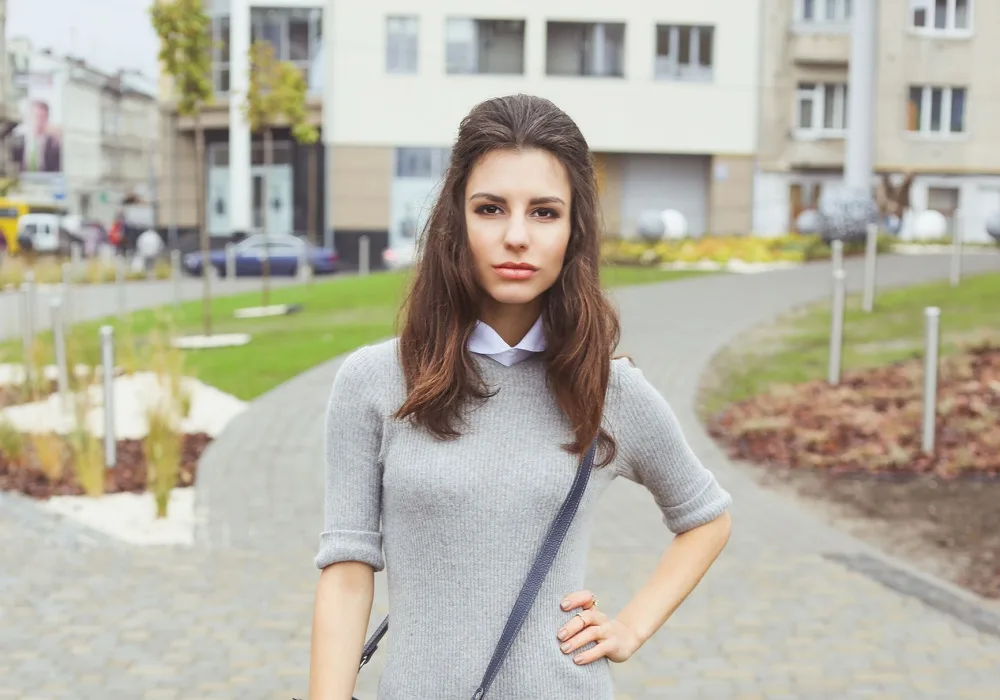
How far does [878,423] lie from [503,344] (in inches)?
347

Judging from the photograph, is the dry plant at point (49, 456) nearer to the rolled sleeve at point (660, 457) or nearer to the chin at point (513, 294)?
the rolled sleeve at point (660, 457)

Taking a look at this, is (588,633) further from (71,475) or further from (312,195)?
(312,195)

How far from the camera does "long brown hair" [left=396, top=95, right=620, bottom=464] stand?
2270 mm

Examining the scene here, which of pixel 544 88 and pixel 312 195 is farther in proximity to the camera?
pixel 544 88

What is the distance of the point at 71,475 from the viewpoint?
32.4 ft

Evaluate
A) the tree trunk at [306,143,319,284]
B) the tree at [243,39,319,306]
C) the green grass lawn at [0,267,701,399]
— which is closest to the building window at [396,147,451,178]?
the tree trunk at [306,143,319,284]

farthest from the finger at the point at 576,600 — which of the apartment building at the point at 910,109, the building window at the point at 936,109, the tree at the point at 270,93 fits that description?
the building window at the point at 936,109

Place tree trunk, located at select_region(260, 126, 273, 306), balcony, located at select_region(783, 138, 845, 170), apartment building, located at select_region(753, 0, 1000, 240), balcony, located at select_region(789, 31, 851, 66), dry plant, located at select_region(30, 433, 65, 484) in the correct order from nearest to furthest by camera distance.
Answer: dry plant, located at select_region(30, 433, 65, 484), tree trunk, located at select_region(260, 126, 273, 306), apartment building, located at select_region(753, 0, 1000, 240), balcony, located at select_region(783, 138, 845, 170), balcony, located at select_region(789, 31, 851, 66)

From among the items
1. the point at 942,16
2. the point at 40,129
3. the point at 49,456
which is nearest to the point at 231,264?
the point at 942,16

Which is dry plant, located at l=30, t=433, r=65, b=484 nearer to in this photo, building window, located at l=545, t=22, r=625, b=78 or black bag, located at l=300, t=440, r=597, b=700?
black bag, located at l=300, t=440, r=597, b=700

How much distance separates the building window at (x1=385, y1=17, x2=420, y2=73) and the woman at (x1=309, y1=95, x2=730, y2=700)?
139 feet

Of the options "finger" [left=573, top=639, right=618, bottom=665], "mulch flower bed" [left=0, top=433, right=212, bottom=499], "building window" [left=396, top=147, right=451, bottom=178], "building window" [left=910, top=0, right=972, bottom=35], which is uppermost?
"building window" [left=910, top=0, right=972, bottom=35]

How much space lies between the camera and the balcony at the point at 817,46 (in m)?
45.1

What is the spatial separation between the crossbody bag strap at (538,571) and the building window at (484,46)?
42.7 meters
